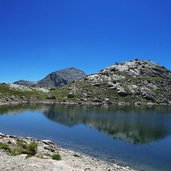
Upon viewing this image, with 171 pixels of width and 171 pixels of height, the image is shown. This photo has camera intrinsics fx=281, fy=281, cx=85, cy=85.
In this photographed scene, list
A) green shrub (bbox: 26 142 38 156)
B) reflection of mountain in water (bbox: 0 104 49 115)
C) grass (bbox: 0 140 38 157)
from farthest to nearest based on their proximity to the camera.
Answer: reflection of mountain in water (bbox: 0 104 49 115) → green shrub (bbox: 26 142 38 156) → grass (bbox: 0 140 38 157)

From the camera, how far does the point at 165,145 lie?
64438 mm

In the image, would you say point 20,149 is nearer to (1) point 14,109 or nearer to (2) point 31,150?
(2) point 31,150

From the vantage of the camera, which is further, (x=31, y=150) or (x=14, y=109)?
(x=14, y=109)

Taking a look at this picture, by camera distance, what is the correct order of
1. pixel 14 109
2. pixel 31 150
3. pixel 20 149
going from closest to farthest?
pixel 31 150 → pixel 20 149 → pixel 14 109

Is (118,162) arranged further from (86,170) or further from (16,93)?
(16,93)

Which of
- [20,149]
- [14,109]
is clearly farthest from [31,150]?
[14,109]

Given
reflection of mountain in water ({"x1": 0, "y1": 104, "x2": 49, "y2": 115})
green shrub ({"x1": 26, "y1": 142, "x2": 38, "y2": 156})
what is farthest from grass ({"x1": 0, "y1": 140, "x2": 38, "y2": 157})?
reflection of mountain in water ({"x1": 0, "y1": 104, "x2": 49, "y2": 115})

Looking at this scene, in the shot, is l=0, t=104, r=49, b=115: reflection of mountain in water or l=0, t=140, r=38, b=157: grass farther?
l=0, t=104, r=49, b=115: reflection of mountain in water

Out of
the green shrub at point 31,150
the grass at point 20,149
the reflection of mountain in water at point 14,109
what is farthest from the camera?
the reflection of mountain in water at point 14,109

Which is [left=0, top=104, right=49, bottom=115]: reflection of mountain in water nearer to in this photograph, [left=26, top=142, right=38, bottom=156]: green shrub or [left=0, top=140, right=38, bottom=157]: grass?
[left=0, top=140, right=38, bottom=157]: grass

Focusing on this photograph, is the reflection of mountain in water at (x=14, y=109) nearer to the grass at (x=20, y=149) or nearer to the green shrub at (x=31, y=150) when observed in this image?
the grass at (x=20, y=149)

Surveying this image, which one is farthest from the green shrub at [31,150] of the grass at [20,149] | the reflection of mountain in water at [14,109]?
the reflection of mountain in water at [14,109]

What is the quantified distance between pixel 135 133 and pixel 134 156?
30199mm

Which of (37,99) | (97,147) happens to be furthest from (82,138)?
(37,99)
